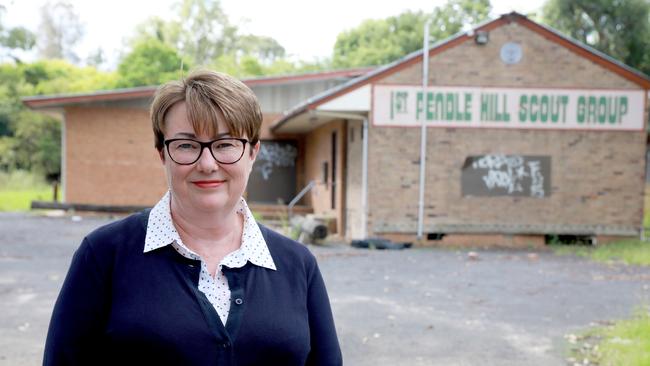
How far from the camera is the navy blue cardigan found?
214 centimetres

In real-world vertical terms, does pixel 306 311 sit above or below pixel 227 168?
below

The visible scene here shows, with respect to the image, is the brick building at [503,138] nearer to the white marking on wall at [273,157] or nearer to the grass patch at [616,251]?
the grass patch at [616,251]

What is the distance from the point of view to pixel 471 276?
11.6 metres

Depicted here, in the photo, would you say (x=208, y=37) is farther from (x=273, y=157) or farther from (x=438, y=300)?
(x=438, y=300)

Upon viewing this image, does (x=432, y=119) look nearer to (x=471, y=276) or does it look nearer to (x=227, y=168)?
(x=471, y=276)

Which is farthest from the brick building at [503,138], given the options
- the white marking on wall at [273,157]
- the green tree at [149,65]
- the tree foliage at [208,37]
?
the tree foliage at [208,37]

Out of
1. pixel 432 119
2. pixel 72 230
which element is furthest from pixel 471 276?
pixel 72 230

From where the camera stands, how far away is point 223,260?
7.63 ft

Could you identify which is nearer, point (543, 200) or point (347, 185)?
point (543, 200)

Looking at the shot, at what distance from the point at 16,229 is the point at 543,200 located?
1271 cm

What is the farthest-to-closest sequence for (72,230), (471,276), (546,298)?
(72,230), (471,276), (546,298)

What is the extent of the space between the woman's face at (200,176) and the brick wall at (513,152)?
14.0 metres

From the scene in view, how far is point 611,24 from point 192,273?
93.7ft

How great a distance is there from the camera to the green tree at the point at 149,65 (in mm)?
37125
